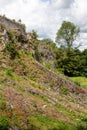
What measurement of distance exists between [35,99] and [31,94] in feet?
4.85

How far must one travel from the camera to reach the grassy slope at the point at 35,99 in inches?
861

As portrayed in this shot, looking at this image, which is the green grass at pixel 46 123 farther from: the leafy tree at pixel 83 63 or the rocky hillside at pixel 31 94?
the leafy tree at pixel 83 63

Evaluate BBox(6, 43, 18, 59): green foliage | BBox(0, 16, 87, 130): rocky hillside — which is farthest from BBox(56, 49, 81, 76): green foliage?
BBox(6, 43, 18, 59): green foliage

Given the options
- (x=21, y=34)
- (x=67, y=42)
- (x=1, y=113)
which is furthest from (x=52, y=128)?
(x=67, y=42)

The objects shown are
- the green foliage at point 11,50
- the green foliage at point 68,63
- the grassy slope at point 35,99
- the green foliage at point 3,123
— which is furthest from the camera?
the green foliage at point 68,63

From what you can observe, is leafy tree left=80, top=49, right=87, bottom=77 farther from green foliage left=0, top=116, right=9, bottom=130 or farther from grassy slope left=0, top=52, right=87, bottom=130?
green foliage left=0, top=116, right=9, bottom=130

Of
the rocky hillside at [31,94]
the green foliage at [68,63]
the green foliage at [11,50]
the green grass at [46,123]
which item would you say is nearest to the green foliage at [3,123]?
the rocky hillside at [31,94]

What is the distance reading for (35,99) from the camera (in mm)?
27938

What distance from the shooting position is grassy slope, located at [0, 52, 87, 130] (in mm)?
21859

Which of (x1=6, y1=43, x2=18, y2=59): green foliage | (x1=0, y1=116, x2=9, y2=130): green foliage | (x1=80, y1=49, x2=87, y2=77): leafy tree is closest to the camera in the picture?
(x1=0, y1=116, x2=9, y2=130): green foliage

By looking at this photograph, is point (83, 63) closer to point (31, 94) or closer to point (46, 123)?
point (31, 94)

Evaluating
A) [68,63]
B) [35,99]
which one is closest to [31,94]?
[35,99]

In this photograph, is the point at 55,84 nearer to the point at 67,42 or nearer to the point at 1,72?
the point at 1,72

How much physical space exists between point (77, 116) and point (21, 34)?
18676mm
